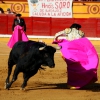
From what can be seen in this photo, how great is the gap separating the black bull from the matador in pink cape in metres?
0.66

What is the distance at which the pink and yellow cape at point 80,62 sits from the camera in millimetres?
6703

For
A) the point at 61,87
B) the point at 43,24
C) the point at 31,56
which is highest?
the point at 31,56

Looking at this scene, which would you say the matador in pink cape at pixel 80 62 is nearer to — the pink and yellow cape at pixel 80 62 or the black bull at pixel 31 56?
the pink and yellow cape at pixel 80 62

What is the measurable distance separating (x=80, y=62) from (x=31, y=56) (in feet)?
2.86

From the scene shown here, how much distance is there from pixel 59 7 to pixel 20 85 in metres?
10.9

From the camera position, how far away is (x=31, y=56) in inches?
247

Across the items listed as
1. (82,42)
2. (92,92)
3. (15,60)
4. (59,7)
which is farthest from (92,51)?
(59,7)

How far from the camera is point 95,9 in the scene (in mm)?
17516

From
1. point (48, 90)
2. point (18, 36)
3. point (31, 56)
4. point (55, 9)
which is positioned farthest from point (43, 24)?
point (31, 56)

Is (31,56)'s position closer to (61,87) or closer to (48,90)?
(48,90)

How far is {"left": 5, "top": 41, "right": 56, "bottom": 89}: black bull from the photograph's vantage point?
6.14 m

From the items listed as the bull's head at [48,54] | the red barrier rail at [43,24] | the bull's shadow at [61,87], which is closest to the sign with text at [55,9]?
the red barrier rail at [43,24]

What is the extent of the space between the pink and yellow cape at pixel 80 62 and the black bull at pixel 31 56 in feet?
2.18

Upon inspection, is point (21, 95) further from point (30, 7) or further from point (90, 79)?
point (30, 7)
